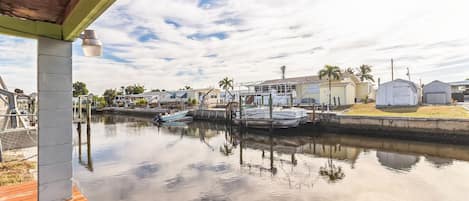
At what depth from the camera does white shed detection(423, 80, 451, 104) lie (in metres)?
24.4

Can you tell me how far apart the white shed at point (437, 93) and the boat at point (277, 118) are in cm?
1664

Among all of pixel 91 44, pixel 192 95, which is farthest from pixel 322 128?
pixel 192 95

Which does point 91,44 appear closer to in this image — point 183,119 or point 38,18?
point 38,18

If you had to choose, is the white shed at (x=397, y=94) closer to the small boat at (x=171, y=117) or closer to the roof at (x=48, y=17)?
the small boat at (x=171, y=117)

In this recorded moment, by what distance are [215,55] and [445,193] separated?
81.4 feet

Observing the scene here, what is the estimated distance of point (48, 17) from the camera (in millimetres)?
2916

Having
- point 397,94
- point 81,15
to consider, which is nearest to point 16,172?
point 81,15

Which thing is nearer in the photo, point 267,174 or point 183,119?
point 267,174

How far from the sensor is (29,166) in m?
6.18

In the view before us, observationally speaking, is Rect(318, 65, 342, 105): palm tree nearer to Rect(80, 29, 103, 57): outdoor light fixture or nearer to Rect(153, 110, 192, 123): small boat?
Rect(153, 110, 192, 123): small boat

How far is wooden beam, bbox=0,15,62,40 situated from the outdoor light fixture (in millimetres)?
299

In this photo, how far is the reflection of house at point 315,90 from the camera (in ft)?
92.5

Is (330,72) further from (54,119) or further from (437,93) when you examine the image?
(54,119)

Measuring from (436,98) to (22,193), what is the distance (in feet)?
105
